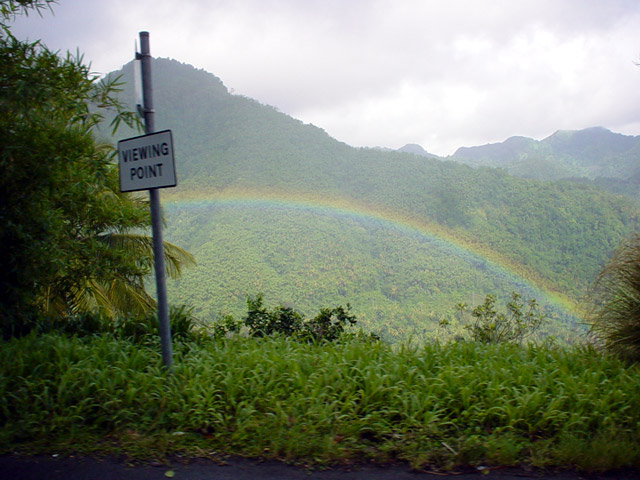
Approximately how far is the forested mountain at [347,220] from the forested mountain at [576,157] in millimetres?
4381

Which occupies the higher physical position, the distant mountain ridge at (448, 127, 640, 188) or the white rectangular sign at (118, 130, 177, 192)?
the distant mountain ridge at (448, 127, 640, 188)

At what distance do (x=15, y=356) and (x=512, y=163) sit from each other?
61845 mm

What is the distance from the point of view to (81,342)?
4988mm

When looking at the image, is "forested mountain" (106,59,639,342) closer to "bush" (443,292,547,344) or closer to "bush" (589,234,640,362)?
"bush" (443,292,547,344)

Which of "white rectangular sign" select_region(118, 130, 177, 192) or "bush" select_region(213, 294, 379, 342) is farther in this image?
"bush" select_region(213, 294, 379, 342)

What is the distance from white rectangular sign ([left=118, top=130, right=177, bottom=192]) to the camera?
12.6ft

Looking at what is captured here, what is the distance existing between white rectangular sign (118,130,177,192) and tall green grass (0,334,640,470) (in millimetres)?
1543

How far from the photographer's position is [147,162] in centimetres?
396

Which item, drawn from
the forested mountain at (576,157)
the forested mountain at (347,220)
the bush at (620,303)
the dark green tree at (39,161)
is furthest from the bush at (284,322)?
the forested mountain at (576,157)

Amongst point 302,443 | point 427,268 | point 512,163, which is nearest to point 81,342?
point 302,443

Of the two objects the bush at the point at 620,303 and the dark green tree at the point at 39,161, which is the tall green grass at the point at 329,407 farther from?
the dark green tree at the point at 39,161

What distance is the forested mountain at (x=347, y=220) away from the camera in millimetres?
32438

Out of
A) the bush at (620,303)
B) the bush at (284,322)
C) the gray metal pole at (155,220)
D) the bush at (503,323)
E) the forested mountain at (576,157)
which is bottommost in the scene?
the bush at (503,323)

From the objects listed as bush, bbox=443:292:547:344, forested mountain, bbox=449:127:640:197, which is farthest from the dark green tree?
forested mountain, bbox=449:127:640:197
